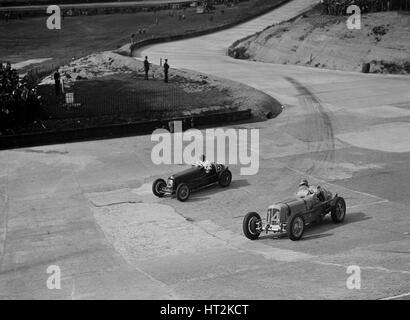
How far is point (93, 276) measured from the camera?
15.9 metres

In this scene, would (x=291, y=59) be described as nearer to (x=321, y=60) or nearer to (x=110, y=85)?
(x=321, y=60)

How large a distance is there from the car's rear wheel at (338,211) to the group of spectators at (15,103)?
59.5 feet

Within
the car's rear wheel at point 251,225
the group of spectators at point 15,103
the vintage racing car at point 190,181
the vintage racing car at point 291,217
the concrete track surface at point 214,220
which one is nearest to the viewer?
the concrete track surface at point 214,220

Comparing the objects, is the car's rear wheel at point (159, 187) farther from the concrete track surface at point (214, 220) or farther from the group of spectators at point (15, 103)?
the group of spectators at point (15, 103)

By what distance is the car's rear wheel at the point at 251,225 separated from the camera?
710 inches

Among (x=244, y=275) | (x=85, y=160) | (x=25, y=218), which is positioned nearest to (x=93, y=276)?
(x=244, y=275)

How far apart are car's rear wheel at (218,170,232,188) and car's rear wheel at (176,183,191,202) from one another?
161 centimetres

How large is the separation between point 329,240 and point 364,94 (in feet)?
76.3

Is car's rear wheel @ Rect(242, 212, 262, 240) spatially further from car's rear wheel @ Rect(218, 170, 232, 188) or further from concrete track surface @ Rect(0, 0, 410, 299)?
car's rear wheel @ Rect(218, 170, 232, 188)

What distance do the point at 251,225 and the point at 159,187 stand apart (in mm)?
5439

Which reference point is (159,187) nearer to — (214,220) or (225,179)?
(225,179)

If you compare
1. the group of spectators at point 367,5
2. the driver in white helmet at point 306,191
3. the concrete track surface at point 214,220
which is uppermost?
the group of spectators at point 367,5

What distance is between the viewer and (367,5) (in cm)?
5544

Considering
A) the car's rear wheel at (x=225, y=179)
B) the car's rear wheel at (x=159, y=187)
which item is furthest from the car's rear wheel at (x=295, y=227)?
the car's rear wheel at (x=159, y=187)
